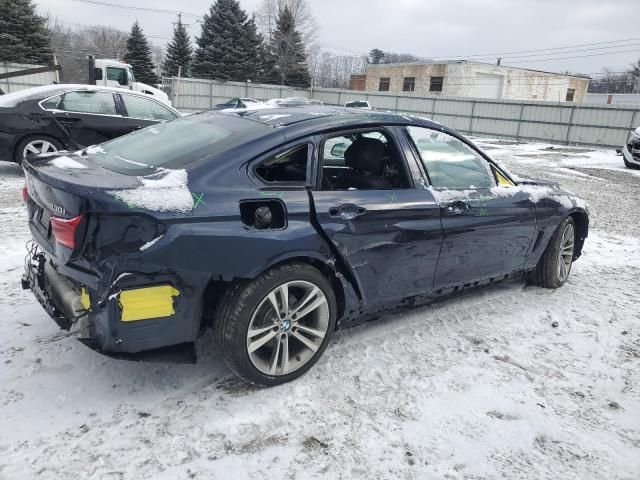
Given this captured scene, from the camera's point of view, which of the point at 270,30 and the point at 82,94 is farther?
the point at 270,30

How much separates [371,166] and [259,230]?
1.11 m

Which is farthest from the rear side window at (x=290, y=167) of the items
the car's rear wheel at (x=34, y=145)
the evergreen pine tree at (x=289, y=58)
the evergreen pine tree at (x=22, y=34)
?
the evergreen pine tree at (x=289, y=58)

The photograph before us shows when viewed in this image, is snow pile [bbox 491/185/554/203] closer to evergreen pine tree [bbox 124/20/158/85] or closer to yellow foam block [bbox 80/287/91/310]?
yellow foam block [bbox 80/287/91/310]

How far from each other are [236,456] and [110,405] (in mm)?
772

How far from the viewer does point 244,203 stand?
8.27ft

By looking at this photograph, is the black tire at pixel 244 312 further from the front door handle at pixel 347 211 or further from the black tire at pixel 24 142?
the black tire at pixel 24 142

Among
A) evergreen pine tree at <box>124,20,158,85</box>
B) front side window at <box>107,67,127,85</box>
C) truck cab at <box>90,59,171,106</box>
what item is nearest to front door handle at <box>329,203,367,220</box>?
truck cab at <box>90,59,171,106</box>

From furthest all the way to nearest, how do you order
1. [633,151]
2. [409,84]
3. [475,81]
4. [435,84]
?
[409,84]
[435,84]
[475,81]
[633,151]

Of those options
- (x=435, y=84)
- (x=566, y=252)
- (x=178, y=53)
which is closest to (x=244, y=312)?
(x=566, y=252)

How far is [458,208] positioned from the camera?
133 inches

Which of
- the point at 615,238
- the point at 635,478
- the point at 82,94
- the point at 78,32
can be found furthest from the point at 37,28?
the point at 78,32

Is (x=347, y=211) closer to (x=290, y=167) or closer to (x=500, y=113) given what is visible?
(x=290, y=167)

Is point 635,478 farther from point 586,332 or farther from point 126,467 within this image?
point 126,467

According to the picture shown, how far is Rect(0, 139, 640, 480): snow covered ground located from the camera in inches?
87.4
